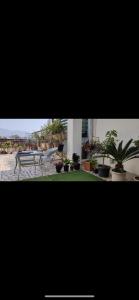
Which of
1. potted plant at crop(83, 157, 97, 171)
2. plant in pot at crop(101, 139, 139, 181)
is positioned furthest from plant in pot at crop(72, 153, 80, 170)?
plant in pot at crop(101, 139, 139, 181)

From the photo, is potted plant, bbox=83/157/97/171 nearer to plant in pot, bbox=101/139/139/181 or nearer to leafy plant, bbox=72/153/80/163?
leafy plant, bbox=72/153/80/163

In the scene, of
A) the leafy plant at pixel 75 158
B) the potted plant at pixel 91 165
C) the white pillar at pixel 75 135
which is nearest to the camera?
the potted plant at pixel 91 165

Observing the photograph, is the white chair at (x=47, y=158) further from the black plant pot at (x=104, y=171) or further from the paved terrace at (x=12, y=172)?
the black plant pot at (x=104, y=171)

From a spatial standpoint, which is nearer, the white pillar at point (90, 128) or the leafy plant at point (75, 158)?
the leafy plant at point (75, 158)

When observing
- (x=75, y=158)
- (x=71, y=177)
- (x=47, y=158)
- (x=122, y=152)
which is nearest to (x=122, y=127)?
(x=122, y=152)

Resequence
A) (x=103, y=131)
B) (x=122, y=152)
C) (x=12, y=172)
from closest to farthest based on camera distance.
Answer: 1. (x=122, y=152)
2. (x=12, y=172)
3. (x=103, y=131)

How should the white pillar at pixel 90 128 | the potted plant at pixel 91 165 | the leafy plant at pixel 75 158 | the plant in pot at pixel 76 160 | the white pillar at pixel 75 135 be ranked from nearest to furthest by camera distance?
1. the potted plant at pixel 91 165
2. the plant in pot at pixel 76 160
3. the leafy plant at pixel 75 158
4. the white pillar at pixel 75 135
5. the white pillar at pixel 90 128

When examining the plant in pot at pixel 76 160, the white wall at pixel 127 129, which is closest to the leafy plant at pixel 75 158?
the plant in pot at pixel 76 160

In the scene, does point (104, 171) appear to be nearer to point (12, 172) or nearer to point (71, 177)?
point (71, 177)

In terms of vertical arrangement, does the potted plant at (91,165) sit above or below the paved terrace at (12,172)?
above
